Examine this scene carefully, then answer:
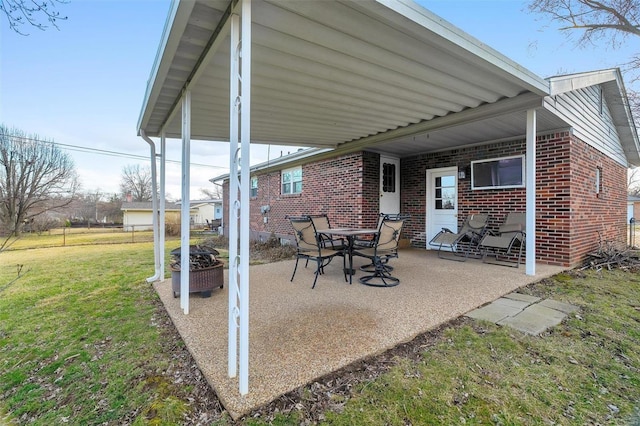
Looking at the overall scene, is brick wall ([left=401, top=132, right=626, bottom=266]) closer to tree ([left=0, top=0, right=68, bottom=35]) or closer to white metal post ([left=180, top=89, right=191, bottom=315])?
white metal post ([left=180, top=89, right=191, bottom=315])

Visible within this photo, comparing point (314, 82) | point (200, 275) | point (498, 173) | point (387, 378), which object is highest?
point (314, 82)

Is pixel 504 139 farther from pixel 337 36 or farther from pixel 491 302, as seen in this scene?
pixel 337 36

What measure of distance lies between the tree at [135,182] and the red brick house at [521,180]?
31726 millimetres

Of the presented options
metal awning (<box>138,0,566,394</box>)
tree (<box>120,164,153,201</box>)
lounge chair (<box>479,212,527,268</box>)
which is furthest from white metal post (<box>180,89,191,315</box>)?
tree (<box>120,164,153,201</box>)

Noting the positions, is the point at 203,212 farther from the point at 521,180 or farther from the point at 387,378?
the point at 387,378

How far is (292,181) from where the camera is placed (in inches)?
379

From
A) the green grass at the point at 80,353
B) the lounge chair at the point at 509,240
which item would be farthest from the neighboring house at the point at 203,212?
the lounge chair at the point at 509,240

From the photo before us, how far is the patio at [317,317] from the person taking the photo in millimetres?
2039

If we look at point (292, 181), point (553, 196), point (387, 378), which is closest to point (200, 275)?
point (387, 378)

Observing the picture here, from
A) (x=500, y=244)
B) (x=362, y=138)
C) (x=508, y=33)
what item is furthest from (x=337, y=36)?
(x=508, y=33)

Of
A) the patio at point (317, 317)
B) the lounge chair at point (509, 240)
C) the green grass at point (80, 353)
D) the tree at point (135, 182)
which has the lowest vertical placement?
the green grass at point (80, 353)

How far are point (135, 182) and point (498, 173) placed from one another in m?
38.5

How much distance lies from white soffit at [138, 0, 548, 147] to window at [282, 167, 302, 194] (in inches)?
159

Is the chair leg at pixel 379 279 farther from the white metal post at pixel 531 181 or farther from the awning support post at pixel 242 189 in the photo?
the awning support post at pixel 242 189
